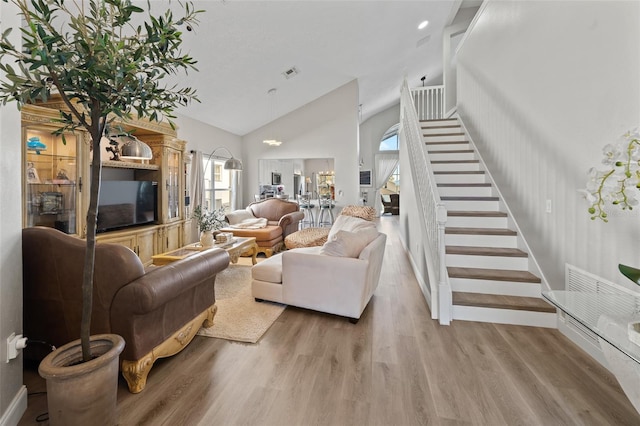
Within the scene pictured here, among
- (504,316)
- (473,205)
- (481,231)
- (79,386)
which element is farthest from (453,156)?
(79,386)

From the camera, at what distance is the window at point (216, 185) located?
7.23m

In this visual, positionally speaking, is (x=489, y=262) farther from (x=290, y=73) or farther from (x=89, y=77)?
(x=290, y=73)

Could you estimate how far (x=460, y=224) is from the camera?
12.6 feet

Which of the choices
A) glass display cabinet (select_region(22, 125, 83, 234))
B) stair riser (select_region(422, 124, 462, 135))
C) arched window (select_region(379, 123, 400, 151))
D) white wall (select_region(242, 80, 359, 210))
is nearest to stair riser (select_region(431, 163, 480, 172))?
stair riser (select_region(422, 124, 462, 135))

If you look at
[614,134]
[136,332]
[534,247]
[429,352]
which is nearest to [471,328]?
[429,352]

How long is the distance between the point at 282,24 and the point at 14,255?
432cm

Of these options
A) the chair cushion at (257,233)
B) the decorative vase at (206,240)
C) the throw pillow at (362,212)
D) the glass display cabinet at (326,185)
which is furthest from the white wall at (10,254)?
the glass display cabinet at (326,185)

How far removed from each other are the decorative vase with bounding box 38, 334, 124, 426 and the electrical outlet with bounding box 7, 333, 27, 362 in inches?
14.3

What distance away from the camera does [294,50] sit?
5.27 m

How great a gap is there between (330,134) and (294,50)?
3129 mm

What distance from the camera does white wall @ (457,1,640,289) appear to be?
2.04 m

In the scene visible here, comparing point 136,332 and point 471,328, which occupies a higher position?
point 136,332

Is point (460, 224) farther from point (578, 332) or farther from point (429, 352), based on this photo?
point (429, 352)

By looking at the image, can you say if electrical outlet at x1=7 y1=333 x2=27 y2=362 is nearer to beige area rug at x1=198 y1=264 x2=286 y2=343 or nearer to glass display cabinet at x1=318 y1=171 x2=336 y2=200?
beige area rug at x1=198 y1=264 x2=286 y2=343
